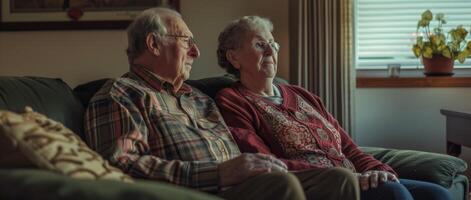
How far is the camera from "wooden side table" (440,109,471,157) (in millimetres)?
2576

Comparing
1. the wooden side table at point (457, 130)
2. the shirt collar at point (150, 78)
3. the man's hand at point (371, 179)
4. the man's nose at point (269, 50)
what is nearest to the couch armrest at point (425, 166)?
the man's hand at point (371, 179)

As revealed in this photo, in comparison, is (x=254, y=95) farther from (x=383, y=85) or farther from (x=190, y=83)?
(x=383, y=85)

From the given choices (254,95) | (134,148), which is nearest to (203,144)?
(134,148)

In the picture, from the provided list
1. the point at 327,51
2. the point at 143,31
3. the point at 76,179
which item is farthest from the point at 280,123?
the point at 76,179

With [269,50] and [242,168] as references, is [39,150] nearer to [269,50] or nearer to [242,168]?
[242,168]

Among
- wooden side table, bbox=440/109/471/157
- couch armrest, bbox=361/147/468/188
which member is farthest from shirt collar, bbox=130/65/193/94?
wooden side table, bbox=440/109/471/157

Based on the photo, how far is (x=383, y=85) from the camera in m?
3.17

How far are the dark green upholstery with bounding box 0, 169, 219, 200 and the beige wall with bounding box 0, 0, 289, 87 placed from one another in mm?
2106

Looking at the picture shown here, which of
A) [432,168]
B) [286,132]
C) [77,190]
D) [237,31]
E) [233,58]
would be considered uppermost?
[237,31]

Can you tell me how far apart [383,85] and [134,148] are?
6.27 ft

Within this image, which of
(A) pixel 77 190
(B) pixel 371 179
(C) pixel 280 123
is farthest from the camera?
(C) pixel 280 123

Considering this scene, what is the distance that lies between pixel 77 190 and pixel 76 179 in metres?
0.06

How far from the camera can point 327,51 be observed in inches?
116

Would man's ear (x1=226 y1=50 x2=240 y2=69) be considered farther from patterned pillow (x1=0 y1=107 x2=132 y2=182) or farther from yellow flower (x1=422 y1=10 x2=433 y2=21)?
yellow flower (x1=422 y1=10 x2=433 y2=21)
